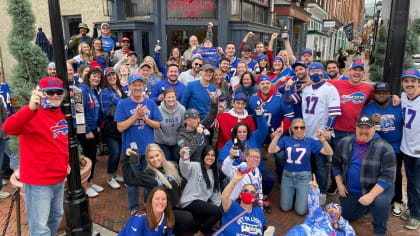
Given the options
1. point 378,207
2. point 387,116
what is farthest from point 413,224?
point 387,116

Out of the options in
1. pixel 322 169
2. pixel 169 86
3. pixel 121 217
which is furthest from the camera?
pixel 169 86

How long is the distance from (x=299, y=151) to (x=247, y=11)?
10.9 m

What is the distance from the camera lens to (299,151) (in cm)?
480

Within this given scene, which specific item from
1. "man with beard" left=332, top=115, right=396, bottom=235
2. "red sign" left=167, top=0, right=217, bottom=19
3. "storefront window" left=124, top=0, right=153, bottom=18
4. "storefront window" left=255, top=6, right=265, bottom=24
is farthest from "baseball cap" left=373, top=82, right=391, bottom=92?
"storefront window" left=255, top=6, right=265, bottom=24

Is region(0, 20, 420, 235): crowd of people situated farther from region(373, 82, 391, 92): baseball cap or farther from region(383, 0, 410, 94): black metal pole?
region(383, 0, 410, 94): black metal pole

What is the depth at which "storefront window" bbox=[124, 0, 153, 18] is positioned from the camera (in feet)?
42.3

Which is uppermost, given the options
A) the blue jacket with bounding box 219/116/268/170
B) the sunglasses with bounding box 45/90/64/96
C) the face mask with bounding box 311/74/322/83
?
the face mask with bounding box 311/74/322/83

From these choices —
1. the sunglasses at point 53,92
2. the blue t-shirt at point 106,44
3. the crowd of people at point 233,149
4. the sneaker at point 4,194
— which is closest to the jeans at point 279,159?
the crowd of people at point 233,149

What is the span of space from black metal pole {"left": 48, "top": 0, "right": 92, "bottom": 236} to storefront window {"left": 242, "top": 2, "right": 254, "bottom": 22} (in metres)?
11.1

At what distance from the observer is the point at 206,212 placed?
4.04 metres

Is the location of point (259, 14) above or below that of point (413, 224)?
above

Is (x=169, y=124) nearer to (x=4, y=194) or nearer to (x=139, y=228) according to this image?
(x=139, y=228)

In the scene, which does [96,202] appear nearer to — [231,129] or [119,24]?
[231,129]

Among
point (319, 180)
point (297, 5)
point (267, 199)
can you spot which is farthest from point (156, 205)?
point (297, 5)
